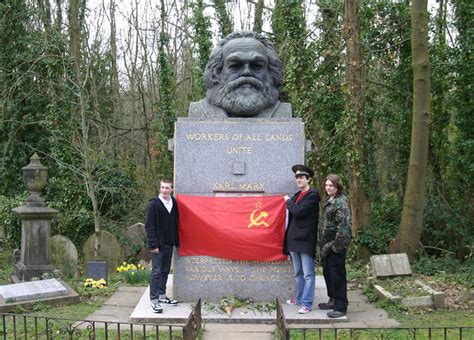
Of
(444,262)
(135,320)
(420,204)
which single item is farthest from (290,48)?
(135,320)

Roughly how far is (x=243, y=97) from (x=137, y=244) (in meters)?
8.65

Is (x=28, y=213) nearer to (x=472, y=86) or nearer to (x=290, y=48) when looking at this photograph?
(x=290, y=48)

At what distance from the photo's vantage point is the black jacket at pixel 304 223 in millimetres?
6445

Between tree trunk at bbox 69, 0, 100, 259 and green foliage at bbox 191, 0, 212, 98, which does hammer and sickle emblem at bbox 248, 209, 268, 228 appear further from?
green foliage at bbox 191, 0, 212, 98

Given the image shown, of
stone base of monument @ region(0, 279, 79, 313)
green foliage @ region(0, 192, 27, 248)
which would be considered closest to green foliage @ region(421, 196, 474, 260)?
stone base of monument @ region(0, 279, 79, 313)

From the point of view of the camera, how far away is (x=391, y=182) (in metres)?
15.8

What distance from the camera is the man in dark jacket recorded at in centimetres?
648

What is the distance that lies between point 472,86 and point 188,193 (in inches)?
323

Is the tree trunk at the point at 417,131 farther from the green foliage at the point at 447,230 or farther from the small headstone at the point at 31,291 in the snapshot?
the small headstone at the point at 31,291

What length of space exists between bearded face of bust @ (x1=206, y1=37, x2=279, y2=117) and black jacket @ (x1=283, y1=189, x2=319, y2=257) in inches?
55.0

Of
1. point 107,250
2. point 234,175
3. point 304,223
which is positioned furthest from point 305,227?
point 107,250

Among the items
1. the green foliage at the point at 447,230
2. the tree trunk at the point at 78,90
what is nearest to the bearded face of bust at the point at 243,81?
the tree trunk at the point at 78,90

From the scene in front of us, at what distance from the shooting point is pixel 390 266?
882 centimetres

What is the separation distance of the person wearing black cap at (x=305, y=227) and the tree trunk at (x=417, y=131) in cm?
511
